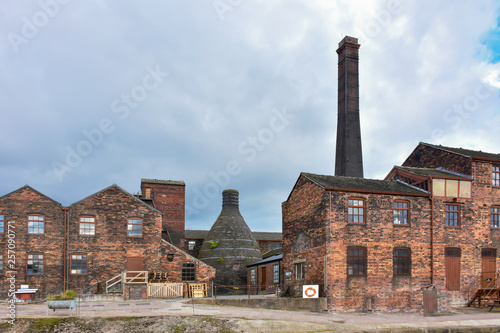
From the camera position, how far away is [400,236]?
77.1ft

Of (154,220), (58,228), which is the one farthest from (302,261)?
(58,228)

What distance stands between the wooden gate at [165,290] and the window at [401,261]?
1323cm

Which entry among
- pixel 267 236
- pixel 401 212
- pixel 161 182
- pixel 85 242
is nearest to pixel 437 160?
pixel 401 212

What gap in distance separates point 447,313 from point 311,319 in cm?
834

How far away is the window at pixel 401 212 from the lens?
23.7 meters

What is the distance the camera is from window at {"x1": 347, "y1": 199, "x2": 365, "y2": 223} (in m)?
22.9

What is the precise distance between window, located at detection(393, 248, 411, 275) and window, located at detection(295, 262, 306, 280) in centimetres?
458

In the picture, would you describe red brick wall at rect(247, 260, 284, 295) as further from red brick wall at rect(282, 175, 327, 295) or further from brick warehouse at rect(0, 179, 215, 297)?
red brick wall at rect(282, 175, 327, 295)

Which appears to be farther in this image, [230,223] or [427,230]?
[230,223]

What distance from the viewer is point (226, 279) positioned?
125ft

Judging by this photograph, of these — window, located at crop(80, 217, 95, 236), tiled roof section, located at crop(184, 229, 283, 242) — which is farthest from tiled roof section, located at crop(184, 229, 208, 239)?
window, located at crop(80, 217, 95, 236)

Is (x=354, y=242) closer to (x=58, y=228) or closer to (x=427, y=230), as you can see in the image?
(x=427, y=230)

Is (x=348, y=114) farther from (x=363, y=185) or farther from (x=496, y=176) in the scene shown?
(x=363, y=185)

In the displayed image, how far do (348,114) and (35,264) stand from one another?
24.5m
